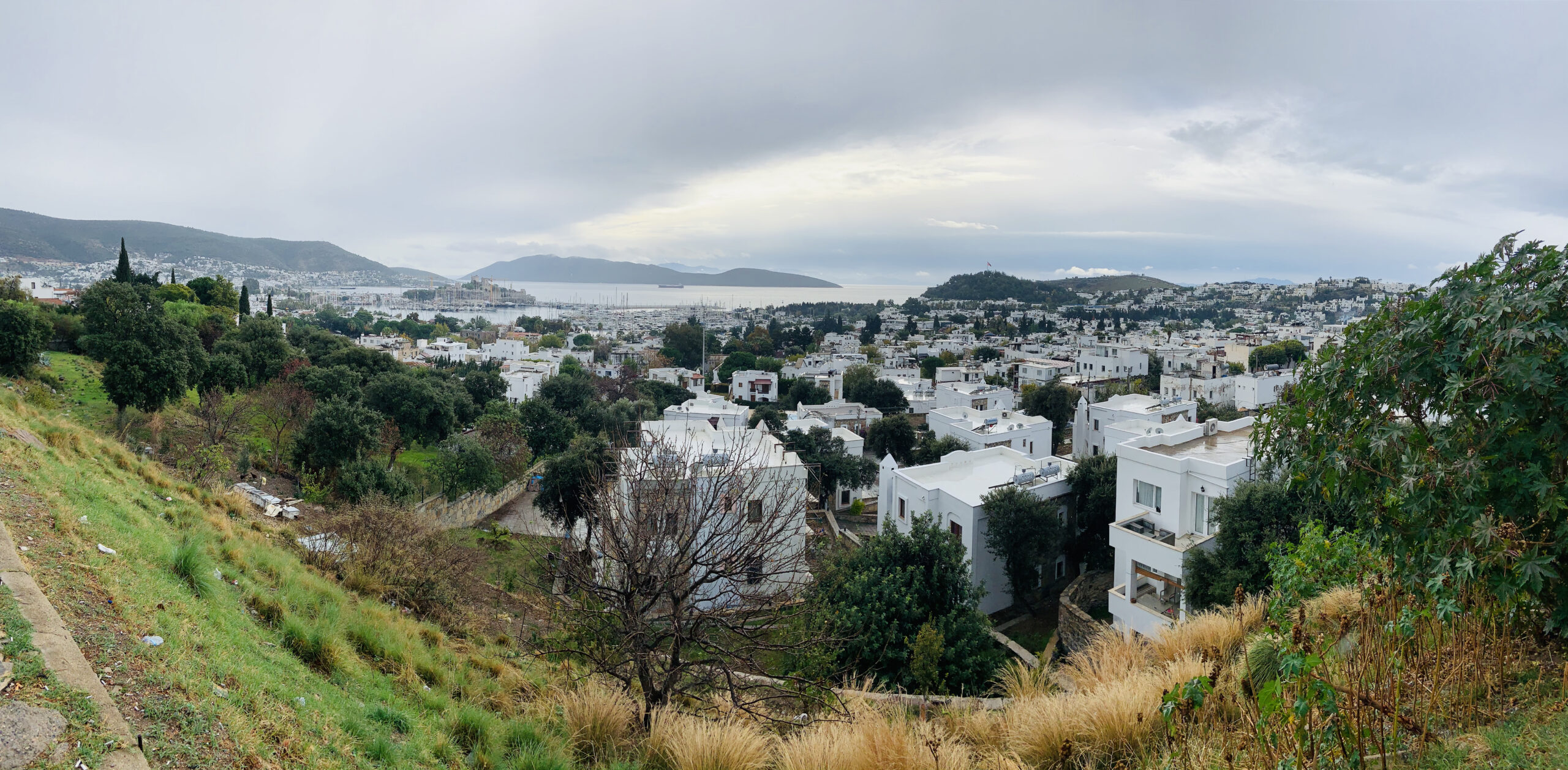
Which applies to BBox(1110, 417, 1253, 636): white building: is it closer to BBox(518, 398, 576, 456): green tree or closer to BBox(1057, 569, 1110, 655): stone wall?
BBox(1057, 569, 1110, 655): stone wall

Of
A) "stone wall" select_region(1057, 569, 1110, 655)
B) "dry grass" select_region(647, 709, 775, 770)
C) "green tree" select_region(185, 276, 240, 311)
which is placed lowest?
"stone wall" select_region(1057, 569, 1110, 655)

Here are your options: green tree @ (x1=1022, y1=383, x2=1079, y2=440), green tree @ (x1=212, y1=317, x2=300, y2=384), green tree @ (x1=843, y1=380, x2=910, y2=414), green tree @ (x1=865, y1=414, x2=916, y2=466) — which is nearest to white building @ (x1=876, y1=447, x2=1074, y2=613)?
green tree @ (x1=865, y1=414, x2=916, y2=466)

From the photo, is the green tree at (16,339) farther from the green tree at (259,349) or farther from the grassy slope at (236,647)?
the grassy slope at (236,647)

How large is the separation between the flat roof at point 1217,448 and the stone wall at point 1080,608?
2600 mm

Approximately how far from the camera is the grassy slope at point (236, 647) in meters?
Answer: 2.92

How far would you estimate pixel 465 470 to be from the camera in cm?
1862

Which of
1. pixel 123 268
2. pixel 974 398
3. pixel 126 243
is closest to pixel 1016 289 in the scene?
pixel 974 398

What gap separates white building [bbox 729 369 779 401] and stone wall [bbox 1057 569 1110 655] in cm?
3139

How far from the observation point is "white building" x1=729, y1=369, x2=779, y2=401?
1778 inches

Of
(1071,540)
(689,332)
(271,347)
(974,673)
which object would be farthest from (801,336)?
(974,673)

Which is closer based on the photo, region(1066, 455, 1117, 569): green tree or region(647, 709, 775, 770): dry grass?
region(647, 709, 775, 770): dry grass

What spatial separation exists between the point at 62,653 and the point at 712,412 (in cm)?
2676

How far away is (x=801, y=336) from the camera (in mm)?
79000

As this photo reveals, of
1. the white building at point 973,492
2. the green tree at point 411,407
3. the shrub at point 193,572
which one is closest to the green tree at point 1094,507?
the white building at point 973,492
